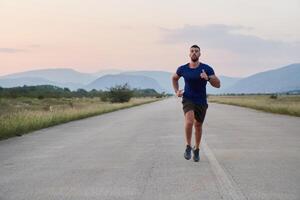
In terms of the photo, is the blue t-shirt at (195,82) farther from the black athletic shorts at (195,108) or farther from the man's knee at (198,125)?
the man's knee at (198,125)

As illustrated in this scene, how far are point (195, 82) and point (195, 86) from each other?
0.11 meters

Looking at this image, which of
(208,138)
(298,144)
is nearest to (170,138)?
(208,138)

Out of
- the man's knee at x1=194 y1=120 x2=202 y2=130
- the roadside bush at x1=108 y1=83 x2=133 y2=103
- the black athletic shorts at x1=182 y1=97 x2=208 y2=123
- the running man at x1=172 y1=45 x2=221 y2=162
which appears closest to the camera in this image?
the running man at x1=172 y1=45 x2=221 y2=162

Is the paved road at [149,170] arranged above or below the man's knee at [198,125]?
below

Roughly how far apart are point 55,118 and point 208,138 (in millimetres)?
12325

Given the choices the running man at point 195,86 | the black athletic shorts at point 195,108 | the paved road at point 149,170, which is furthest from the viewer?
the black athletic shorts at point 195,108

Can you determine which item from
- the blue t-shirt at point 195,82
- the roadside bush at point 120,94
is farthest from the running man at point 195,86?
the roadside bush at point 120,94

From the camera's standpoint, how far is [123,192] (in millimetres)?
7164

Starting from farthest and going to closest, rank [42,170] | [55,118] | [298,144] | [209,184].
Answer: [55,118] → [298,144] → [42,170] → [209,184]

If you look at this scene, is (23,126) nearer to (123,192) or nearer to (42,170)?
(42,170)

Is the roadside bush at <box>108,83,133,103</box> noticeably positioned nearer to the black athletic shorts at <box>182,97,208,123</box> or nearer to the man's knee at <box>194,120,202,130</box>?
the man's knee at <box>194,120,202,130</box>

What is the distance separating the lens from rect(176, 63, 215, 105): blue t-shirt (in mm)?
9812

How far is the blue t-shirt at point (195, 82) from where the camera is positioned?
9812 mm

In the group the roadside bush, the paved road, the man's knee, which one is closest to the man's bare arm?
the man's knee
